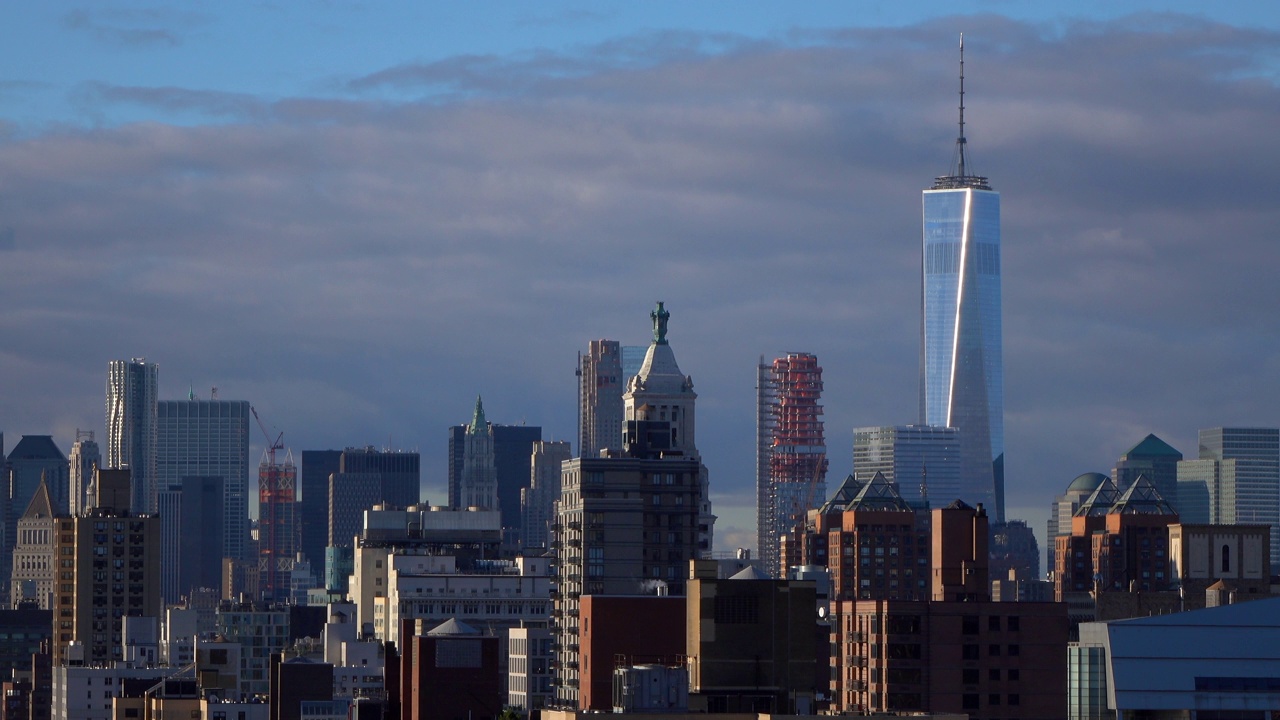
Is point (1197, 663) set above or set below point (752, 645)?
below

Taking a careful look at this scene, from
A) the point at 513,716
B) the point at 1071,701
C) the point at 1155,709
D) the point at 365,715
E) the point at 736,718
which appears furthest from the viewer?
the point at 365,715

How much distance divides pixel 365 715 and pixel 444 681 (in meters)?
26.8

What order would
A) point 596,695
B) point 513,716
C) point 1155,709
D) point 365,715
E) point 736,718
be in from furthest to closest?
point 365,715, point 596,695, point 513,716, point 1155,709, point 736,718

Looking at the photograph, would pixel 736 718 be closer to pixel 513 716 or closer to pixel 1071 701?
pixel 513 716

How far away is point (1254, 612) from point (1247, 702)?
20.2 feet

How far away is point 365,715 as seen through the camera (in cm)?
19925

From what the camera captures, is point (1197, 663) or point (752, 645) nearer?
point (1197, 663)

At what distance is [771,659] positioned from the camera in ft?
471

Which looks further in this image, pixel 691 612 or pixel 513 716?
pixel 513 716

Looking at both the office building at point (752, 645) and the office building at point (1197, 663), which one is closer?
the office building at point (1197, 663)

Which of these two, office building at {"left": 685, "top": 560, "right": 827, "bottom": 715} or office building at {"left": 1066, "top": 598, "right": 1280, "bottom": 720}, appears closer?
office building at {"left": 1066, "top": 598, "right": 1280, "bottom": 720}

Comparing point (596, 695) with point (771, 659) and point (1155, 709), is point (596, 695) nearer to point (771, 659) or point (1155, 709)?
point (771, 659)

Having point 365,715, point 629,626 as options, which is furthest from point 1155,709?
point 365,715

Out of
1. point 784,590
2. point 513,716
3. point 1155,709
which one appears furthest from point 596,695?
point 1155,709
